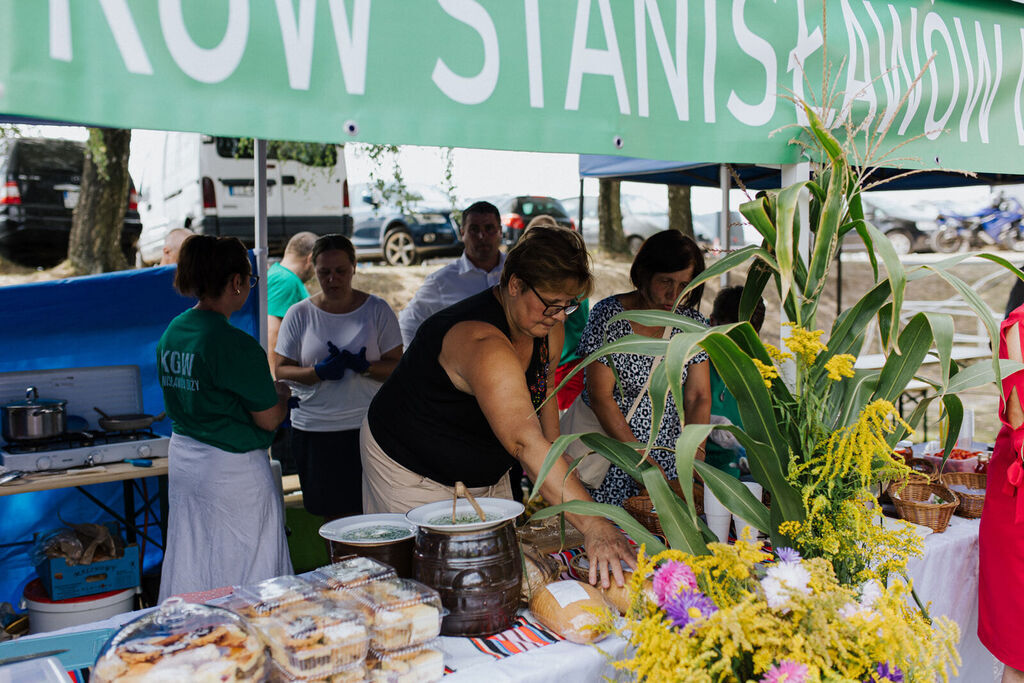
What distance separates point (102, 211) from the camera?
891 cm

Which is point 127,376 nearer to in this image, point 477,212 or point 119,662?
point 477,212

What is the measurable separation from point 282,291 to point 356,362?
55.2 inches

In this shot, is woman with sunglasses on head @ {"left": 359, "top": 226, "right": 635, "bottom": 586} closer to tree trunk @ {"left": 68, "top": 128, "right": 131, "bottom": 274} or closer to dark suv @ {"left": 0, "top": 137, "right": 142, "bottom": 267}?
tree trunk @ {"left": 68, "top": 128, "right": 131, "bottom": 274}

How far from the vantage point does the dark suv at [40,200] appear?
9.85 m

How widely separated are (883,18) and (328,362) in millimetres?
2591

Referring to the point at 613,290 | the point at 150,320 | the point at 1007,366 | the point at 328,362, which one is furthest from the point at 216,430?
the point at 613,290

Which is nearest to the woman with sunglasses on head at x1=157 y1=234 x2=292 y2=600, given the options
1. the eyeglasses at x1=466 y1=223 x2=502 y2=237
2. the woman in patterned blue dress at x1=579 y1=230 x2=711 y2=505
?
the woman in patterned blue dress at x1=579 y1=230 x2=711 y2=505

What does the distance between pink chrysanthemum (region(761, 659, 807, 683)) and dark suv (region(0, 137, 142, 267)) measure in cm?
1034

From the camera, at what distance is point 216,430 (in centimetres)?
287

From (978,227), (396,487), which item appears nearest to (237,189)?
(396,487)

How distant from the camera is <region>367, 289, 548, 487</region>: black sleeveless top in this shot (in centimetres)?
210

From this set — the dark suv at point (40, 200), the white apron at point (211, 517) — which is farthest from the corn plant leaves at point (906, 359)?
the dark suv at point (40, 200)

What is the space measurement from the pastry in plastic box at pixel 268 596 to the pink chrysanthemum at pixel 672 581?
630mm

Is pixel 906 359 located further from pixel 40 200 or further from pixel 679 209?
pixel 40 200
